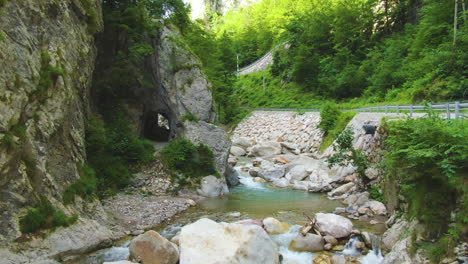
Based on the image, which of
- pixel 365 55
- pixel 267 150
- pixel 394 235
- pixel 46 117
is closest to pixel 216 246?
pixel 394 235

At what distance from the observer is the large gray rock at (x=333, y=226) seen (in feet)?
33.2

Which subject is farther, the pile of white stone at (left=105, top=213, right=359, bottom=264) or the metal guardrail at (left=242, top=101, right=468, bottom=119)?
the metal guardrail at (left=242, top=101, right=468, bottom=119)

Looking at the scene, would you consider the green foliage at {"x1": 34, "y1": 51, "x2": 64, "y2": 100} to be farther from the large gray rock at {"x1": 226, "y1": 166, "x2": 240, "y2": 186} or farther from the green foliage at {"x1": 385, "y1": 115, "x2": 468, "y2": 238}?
the large gray rock at {"x1": 226, "y1": 166, "x2": 240, "y2": 186}

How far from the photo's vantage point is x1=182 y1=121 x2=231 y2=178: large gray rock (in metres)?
18.3

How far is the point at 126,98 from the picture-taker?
20750 millimetres

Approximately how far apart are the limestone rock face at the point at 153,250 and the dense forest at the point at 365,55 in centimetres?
1878

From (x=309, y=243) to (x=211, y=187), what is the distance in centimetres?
804

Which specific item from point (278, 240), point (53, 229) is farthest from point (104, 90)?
point (278, 240)

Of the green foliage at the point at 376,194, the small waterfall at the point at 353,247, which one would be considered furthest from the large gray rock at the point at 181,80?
the small waterfall at the point at 353,247

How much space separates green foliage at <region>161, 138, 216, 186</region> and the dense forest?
48.2ft

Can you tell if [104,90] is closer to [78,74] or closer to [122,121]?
[122,121]

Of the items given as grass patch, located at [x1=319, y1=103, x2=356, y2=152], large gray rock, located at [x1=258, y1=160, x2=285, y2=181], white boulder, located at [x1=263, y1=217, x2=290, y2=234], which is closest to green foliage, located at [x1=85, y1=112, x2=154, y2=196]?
white boulder, located at [x1=263, y1=217, x2=290, y2=234]

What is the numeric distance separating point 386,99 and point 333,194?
15178 millimetres

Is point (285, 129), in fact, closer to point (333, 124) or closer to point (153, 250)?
point (333, 124)
